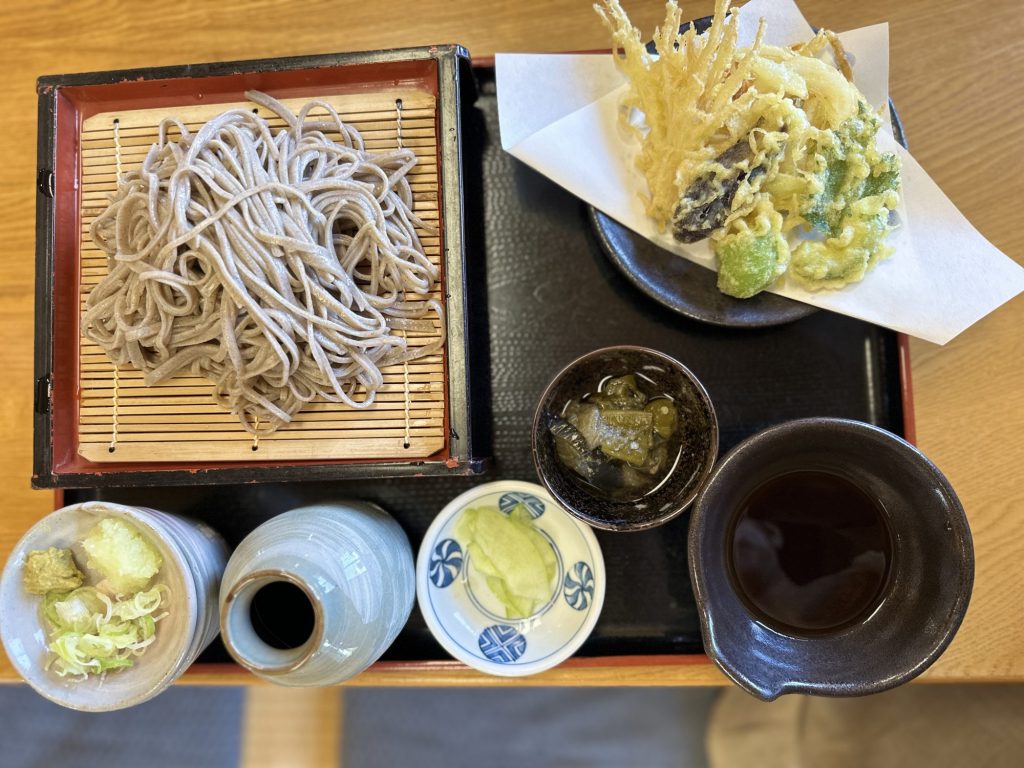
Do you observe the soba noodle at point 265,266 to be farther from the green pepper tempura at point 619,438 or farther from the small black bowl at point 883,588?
the small black bowl at point 883,588

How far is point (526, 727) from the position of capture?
7.45ft

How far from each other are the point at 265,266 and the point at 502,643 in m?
0.99

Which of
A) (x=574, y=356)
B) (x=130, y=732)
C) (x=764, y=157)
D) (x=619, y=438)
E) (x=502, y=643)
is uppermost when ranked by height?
(x=764, y=157)

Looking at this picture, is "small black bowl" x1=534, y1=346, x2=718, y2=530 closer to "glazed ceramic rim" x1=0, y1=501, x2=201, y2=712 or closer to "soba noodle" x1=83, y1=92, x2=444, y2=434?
"soba noodle" x1=83, y1=92, x2=444, y2=434

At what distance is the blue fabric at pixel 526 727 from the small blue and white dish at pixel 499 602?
0.92 metres

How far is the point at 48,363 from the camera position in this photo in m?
1.47

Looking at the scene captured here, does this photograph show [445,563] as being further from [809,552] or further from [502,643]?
[809,552]

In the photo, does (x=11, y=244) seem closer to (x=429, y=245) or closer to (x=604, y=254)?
(x=429, y=245)

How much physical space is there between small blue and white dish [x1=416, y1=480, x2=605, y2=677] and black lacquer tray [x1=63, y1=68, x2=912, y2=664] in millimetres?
97

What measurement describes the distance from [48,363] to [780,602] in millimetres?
1718

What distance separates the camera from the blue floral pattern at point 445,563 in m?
1.49

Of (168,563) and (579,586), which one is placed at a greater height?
(168,563)

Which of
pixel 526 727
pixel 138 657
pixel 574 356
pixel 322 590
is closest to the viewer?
pixel 322 590

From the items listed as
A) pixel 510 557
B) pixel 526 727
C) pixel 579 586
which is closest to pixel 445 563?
pixel 510 557
